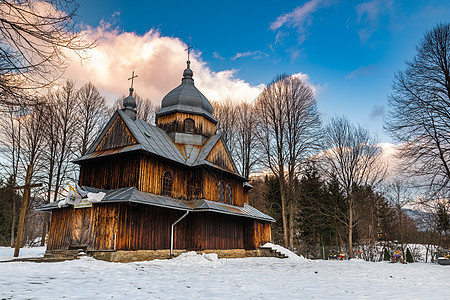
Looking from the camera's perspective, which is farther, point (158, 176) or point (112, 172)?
point (158, 176)

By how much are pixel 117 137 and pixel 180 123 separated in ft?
18.3

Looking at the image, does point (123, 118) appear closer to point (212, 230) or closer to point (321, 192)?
point (212, 230)

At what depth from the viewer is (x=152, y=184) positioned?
1664cm

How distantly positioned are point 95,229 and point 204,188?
267 inches

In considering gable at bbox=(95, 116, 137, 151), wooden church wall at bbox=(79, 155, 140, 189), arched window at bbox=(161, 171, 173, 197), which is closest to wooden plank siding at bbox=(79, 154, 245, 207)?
wooden church wall at bbox=(79, 155, 140, 189)

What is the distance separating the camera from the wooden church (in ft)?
Answer: 47.9

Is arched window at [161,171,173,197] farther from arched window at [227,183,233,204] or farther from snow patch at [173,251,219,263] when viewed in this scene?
arched window at [227,183,233,204]

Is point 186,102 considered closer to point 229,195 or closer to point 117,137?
point 117,137

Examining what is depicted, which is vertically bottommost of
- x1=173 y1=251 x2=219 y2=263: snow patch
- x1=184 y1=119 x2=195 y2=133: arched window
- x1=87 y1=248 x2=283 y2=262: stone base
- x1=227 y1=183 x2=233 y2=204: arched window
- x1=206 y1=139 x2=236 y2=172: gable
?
x1=173 y1=251 x2=219 y2=263: snow patch

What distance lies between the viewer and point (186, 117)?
73.4ft

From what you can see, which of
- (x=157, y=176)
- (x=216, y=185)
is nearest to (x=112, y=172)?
(x=157, y=176)

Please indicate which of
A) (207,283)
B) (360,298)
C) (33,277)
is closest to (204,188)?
(207,283)

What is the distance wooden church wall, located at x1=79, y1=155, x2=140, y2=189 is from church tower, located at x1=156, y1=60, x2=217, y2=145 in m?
5.56

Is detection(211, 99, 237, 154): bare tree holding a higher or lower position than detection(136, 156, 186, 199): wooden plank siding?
higher
